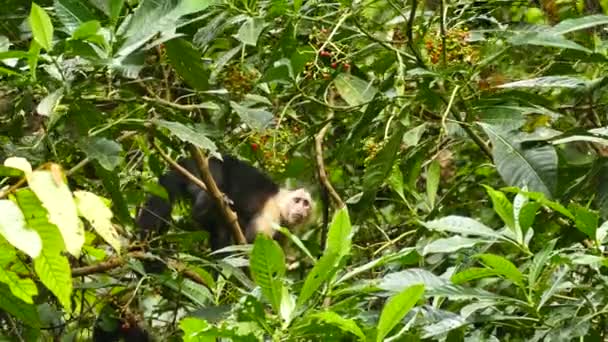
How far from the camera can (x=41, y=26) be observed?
2.15 metres

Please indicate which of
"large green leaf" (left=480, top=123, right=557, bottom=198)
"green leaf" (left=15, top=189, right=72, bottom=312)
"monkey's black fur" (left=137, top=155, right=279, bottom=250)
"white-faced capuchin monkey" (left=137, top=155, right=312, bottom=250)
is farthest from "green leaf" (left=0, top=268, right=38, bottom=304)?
"white-faced capuchin monkey" (left=137, top=155, right=312, bottom=250)

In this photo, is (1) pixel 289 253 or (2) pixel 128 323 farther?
(1) pixel 289 253

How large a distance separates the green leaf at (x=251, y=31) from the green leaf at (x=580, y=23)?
2.27ft

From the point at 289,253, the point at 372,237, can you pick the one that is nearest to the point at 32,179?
the point at 372,237

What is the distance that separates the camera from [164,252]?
326 centimetres

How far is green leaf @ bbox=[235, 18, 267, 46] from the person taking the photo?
2584 mm

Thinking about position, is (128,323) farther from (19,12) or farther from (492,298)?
(492,298)

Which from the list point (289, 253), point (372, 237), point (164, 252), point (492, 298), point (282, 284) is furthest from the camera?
point (289, 253)

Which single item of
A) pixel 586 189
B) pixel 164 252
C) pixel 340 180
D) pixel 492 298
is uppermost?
pixel 492 298

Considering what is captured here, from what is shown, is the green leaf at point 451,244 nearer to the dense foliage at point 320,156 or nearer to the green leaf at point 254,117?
the dense foliage at point 320,156

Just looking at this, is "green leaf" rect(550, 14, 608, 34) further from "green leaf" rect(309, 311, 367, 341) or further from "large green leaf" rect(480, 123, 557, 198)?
"green leaf" rect(309, 311, 367, 341)

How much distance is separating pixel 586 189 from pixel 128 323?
4.93ft

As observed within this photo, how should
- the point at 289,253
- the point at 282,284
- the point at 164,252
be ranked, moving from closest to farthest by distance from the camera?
1. the point at 282,284
2. the point at 164,252
3. the point at 289,253

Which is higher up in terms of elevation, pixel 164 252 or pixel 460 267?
pixel 460 267
